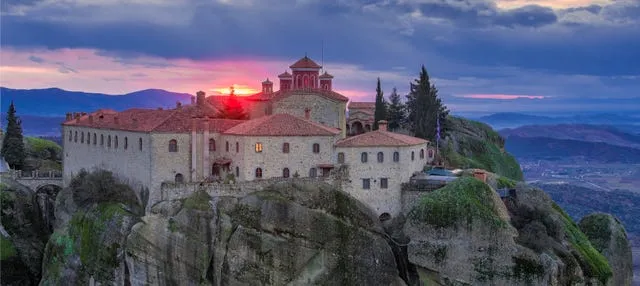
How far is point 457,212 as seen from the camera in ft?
153

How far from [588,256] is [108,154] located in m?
35.7

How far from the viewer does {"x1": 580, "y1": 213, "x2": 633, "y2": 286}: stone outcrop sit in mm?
53969

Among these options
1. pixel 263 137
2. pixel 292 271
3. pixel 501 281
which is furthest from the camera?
pixel 263 137

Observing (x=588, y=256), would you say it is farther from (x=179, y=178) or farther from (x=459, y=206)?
(x=179, y=178)

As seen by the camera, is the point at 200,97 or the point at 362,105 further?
the point at 362,105

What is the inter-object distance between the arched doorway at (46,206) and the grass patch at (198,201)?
20.1 m

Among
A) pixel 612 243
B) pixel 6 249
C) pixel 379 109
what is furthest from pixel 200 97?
pixel 612 243

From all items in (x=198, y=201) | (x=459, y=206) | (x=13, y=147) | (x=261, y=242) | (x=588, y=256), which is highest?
(x=13, y=147)

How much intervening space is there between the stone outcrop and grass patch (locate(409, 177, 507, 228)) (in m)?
12.0

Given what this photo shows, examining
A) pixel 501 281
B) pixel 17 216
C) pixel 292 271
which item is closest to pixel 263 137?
pixel 292 271

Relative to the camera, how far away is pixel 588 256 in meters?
49.1

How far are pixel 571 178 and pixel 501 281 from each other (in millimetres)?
124656

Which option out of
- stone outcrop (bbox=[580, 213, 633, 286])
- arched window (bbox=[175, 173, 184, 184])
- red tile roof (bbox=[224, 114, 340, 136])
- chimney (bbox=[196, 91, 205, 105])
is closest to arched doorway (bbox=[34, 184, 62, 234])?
chimney (bbox=[196, 91, 205, 105])

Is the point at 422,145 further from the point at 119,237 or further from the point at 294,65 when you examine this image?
the point at 119,237
